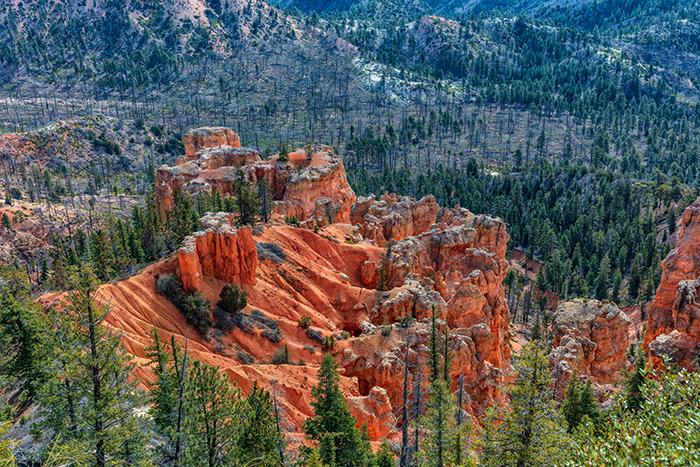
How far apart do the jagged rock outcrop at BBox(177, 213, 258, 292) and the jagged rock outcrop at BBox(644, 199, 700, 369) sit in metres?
42.4

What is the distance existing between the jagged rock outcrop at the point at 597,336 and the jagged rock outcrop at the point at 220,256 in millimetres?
39773

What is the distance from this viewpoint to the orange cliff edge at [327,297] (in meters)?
48.5

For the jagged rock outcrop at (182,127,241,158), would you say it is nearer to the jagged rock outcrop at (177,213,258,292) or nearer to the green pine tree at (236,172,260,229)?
the green pine tree at (236,172,260,229)

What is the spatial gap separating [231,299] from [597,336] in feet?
156

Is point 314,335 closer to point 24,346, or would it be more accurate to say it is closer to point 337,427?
point 337,427

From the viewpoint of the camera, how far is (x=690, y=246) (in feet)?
239

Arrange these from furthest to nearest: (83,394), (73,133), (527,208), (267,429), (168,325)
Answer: (73,133), (527,208), (168,325), (267,429), (83,394)

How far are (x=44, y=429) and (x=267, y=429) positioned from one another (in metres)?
11.8

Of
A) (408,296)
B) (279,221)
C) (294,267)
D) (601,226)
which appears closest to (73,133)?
(279,221)

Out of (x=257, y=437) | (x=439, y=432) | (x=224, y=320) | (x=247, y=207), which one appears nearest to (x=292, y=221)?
(x=247, y=207)

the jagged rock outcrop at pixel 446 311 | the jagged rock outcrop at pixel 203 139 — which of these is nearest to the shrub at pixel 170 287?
the jagged rock outcrop at pixel 446 311

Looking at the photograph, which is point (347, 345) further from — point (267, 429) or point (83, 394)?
point (83, 394)

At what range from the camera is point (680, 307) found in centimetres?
6134

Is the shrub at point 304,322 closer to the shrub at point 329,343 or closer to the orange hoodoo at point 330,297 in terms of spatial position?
the orange hoodoo at point 330,297
